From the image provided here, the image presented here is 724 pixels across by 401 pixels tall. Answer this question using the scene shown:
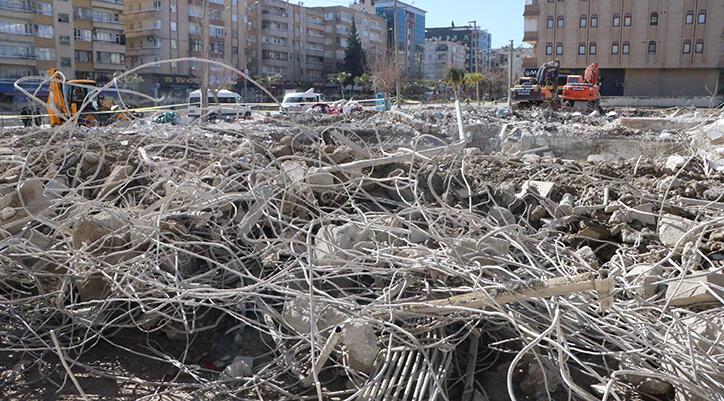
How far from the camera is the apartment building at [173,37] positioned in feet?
191

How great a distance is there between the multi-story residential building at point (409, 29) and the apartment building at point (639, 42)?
4536cm

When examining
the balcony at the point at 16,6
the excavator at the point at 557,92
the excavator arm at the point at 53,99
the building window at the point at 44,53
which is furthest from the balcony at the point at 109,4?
the excavator arm at the point at 53,99

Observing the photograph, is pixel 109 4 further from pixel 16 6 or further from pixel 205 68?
pixel 205 68

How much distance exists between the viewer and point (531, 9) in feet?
179

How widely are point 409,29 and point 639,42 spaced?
61.5 metres

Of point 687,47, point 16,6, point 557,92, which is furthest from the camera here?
point 16,6

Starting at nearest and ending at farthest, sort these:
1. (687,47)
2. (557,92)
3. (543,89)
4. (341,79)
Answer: (543,89) → (557,92) → (687,47) → (341,79)

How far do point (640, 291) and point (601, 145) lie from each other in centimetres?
1071

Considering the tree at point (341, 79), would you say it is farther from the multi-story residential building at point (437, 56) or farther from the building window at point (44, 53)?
the multi-story residential building at point (437, 56)

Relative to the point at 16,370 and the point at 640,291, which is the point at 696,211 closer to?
the point at 640,291

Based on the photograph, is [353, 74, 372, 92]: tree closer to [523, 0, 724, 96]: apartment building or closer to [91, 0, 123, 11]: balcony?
[523, 0, 724, 96]: apartment building

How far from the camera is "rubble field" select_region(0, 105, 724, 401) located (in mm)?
3273

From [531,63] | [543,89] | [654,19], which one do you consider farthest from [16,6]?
[654,19]

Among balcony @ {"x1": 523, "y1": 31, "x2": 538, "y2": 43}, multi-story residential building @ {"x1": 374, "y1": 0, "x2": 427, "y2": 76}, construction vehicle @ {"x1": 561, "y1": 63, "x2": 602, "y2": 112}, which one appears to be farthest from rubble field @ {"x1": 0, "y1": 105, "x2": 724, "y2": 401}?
multi-story residential building @ {"x1": 374, "y1": 0, "x2": 427, "y2": 76}
